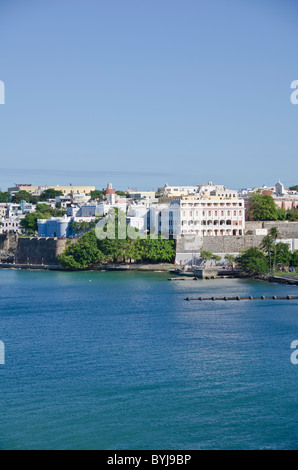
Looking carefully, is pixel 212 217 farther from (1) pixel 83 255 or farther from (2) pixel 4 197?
(2) pixel 4 197

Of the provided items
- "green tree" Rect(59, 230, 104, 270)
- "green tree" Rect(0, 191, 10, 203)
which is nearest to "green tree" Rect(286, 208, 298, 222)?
"green tree" Rect(59, 230, 104, 270)

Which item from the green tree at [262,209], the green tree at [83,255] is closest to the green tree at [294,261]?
the green tree at [83,255]

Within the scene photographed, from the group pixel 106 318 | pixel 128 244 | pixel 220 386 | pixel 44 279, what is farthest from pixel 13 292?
pixel 220 386

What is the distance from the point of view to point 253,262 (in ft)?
80.3

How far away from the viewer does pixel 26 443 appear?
342 inches

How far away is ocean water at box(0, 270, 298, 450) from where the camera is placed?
893 cm

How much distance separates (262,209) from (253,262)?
982cm

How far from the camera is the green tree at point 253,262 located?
2433cm

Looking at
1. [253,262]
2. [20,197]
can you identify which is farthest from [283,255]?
[20,197]

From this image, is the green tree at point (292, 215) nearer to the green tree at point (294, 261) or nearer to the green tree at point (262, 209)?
the green tree at point (262, 209)

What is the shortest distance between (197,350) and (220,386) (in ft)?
7.19

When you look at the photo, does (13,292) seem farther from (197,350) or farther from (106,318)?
(197,350)

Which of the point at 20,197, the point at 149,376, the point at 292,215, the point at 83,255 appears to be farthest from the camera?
the point at 20,197

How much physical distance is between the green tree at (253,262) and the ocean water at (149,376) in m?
6.28
